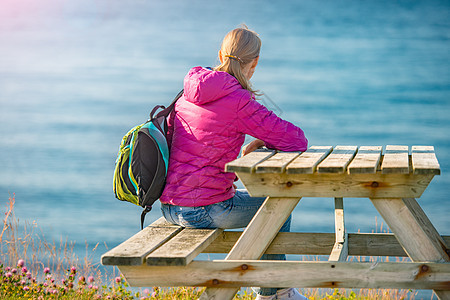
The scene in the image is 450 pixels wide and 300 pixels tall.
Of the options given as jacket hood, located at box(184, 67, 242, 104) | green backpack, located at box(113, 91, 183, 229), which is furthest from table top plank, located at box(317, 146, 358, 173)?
green backpack, located at box(113, 91, 183, 229)

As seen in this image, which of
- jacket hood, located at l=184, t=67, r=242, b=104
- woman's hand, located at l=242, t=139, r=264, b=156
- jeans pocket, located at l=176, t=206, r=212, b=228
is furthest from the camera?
woman's hand, located at l=242, t=139, r=264, b=156

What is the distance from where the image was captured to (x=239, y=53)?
3707mm

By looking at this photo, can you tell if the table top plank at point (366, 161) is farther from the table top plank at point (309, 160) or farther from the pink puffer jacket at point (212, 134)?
the pink puffer jacket at point (212, 134)

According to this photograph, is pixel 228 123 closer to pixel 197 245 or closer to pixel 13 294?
pixel 197 245

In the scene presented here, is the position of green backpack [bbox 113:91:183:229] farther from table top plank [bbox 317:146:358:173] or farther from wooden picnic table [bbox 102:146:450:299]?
table top plank [bbox 317:146:358:173]

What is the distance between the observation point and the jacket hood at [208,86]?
11.5 feet

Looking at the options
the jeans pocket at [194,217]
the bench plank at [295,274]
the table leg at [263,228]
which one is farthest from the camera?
the jeans pocket at [194,217]

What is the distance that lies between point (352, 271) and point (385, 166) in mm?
522

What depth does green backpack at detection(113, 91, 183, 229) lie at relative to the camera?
11.6 ft

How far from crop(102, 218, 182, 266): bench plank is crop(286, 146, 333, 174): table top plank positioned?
0.78 m

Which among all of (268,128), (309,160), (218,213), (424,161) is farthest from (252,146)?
(424,161)

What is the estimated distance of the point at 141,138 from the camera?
3.54 meters

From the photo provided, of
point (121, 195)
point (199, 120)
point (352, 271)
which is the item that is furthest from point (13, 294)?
point (352, 271)

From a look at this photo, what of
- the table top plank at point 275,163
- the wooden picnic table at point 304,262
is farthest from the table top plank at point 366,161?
the table top plank at point 275,163
